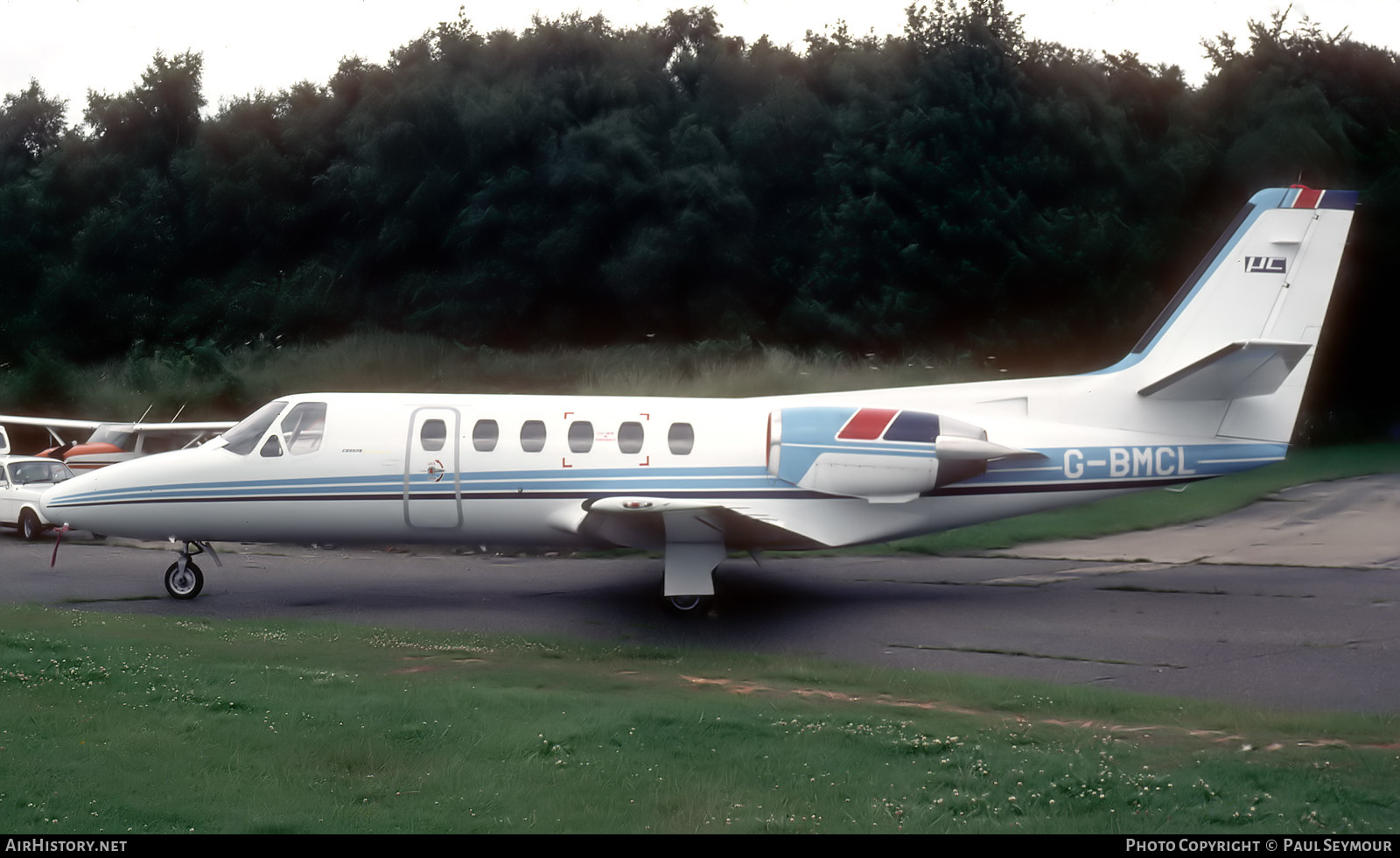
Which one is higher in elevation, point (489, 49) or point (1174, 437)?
point (489, 49)

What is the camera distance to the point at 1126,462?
49.1ft

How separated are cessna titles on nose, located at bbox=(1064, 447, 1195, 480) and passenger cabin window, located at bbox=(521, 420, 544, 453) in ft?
22.0

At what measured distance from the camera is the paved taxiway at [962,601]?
11531mm

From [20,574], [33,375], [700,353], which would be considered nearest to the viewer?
[20,574]

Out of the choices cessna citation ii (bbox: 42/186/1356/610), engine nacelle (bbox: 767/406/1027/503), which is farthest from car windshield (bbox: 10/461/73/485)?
engine nacelle (bbox: 767/406/1027/503)

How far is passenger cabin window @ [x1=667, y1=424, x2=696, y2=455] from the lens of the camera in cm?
1464

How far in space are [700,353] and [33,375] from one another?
1944 cm

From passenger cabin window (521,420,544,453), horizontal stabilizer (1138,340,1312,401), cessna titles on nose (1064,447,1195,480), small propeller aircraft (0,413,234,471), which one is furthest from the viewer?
small propeller aircraft (0,413,234,471)

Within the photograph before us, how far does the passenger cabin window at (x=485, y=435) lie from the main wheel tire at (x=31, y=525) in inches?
442

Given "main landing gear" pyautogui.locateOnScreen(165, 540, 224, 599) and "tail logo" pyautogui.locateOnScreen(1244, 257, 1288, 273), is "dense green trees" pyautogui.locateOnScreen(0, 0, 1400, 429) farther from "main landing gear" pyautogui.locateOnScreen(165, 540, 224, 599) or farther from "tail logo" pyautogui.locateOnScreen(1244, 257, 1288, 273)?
"main landing gear" pyautogui.locateOnScreen(165, 540, 224, 599)

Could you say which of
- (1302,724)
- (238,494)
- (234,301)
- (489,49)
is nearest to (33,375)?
→ (234,301)

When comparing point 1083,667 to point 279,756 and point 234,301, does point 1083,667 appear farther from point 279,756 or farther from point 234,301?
point 234,301

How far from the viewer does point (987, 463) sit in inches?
577
